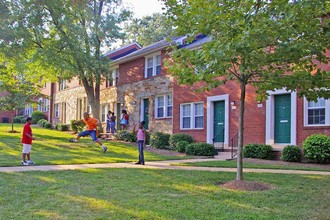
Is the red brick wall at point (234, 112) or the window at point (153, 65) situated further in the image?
the window at point (153, 65)

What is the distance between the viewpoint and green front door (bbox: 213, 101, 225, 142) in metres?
17.9

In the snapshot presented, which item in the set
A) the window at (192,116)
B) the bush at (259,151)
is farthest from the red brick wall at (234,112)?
the bush at (259,151)

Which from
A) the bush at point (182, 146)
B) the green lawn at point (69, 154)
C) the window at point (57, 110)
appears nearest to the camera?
the green lawn at point (69, 154)

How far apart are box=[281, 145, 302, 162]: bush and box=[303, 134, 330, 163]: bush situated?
0.42m

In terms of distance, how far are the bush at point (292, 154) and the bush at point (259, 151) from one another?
868 mm

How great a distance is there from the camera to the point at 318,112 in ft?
45.6

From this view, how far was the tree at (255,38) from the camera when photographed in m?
6.84

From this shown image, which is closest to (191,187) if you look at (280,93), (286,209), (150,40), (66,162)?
(286,209)

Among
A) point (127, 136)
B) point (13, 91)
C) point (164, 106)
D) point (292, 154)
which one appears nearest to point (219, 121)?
point (164, 106)

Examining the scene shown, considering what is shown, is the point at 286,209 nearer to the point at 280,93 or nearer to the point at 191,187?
the point at 191,187

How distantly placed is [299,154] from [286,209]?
26.8 ft

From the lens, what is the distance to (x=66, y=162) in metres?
11.9

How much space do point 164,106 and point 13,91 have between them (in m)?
11.2

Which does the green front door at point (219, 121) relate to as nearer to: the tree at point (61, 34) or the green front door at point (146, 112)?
the green front door at point (146, 112)
